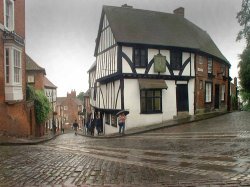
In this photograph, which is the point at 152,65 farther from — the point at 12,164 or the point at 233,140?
the point at 12,164

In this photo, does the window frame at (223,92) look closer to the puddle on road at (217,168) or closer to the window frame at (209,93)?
the window frame at (209,93)

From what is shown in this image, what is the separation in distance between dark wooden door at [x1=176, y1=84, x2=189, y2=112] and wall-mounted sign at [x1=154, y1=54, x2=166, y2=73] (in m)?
2.28

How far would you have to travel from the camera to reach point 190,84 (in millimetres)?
27766

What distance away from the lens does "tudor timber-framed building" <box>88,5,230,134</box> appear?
81.4ft

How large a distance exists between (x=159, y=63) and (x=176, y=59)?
196 cm

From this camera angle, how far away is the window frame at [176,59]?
2675 cm

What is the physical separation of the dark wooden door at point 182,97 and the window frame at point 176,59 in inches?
59.8

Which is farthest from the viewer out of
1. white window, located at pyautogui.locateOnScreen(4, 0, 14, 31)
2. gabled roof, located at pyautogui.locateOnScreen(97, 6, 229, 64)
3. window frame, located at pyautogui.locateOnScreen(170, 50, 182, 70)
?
window frame, located at pyautogui.locateOnScreen(170, 50, 182, 70)

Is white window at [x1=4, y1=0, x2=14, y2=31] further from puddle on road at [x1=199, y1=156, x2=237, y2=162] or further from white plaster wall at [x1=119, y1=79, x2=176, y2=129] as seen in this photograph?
puddle on road at [x1=199, y1=156, x2=237, y2=162]

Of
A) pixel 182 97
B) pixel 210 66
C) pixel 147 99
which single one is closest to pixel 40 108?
pixel 147 99

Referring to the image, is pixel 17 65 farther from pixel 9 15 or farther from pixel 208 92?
pixel 208 92

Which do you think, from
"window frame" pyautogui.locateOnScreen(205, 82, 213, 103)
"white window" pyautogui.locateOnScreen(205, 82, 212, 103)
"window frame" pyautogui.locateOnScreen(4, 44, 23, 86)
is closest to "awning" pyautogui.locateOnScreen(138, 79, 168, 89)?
"window frame" pyautogui.locateOnScreen(205, 82, 213, 103)

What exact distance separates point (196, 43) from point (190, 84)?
3670 mm

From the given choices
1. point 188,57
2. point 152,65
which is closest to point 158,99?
point 152,65
